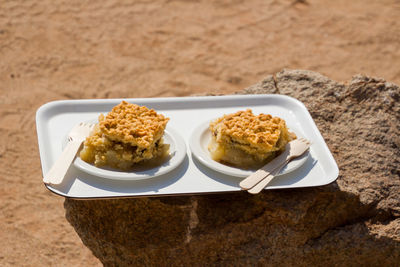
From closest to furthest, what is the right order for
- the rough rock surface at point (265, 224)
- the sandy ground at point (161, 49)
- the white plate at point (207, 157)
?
1. the white plate at point (207, 157)
2. the rough rock surface at point (265, 224)
3. the sandy ground at point (161, 49)

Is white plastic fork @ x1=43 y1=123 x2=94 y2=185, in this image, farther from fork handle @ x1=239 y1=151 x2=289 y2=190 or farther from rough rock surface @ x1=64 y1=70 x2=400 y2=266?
fork handle @ x1=239 y1=151 x2=289 y2=190

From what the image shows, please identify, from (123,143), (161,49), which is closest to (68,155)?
(123,143)

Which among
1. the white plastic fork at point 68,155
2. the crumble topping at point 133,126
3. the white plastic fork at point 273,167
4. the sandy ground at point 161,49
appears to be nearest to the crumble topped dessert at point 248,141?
the white plastic fork at point 273,167

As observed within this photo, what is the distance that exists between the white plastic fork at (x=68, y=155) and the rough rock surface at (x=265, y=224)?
0.33 meters

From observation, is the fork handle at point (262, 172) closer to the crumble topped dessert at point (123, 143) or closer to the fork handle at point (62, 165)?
the crumble topped dessert at point (123, 143)

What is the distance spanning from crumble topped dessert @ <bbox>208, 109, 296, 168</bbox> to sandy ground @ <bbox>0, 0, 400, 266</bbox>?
2306 millimetres

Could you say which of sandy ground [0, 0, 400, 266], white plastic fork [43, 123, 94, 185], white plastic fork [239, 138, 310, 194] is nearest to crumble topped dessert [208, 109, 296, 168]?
white plastic fork [239, 138, 310, 194]

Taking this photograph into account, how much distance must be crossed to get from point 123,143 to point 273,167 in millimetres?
736

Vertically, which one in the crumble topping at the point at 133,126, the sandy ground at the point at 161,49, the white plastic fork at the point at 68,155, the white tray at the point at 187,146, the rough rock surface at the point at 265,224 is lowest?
the sandy ground at the point at 161,49

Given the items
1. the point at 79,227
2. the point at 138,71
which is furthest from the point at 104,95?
the point at 79,227

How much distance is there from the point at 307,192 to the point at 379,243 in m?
0.54

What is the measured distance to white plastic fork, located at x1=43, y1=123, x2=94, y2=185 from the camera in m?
2.29

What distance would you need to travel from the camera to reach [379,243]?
2.77 metres

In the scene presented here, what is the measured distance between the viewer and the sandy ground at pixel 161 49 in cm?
560
